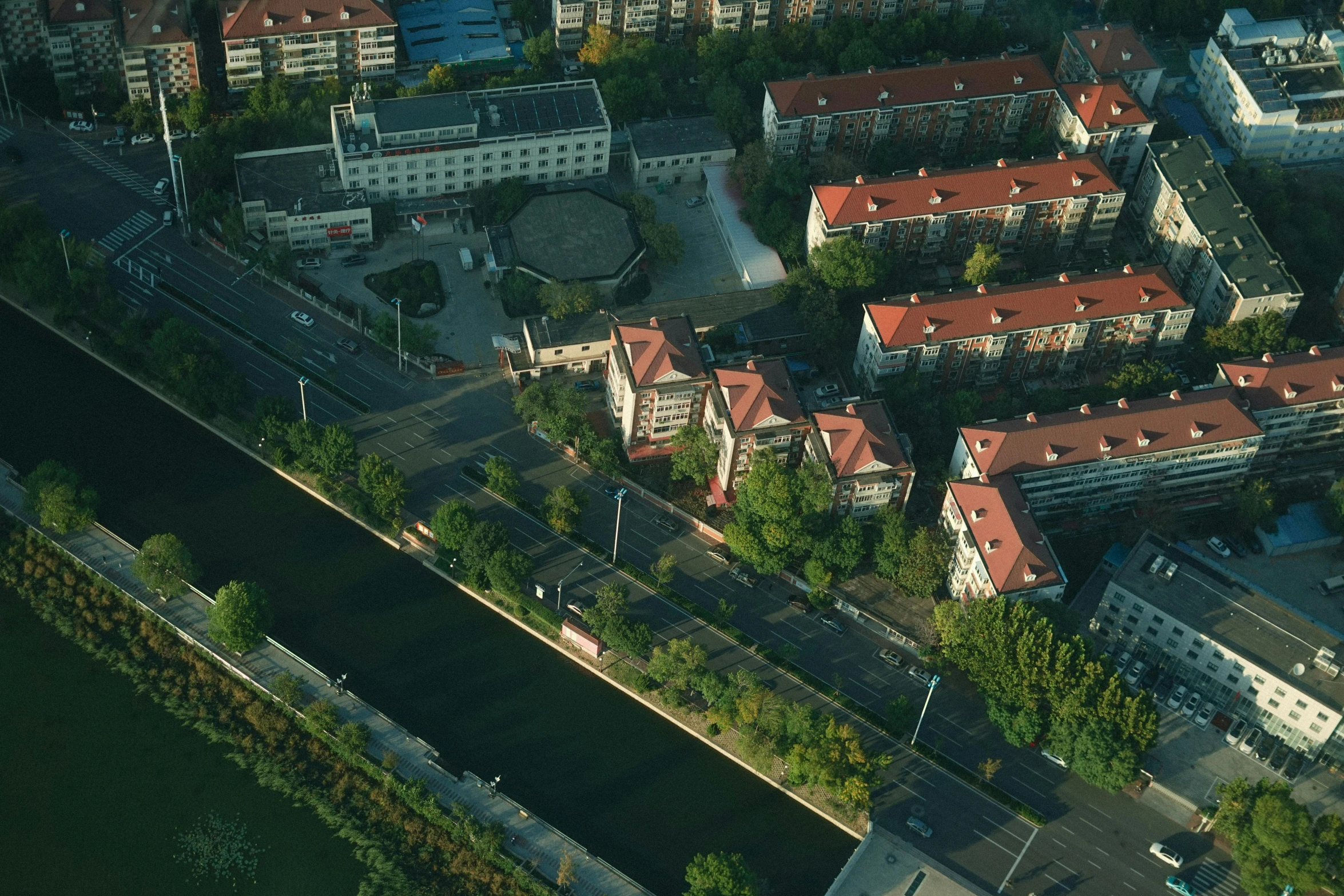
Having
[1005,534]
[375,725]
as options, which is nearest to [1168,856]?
[1005,534]

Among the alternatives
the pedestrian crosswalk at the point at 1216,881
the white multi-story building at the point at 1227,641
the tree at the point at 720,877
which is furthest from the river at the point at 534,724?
the white multi-story building at the point at 1227,641

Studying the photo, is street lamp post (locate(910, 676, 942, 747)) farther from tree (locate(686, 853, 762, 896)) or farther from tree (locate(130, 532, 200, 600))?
tree (locate(130, 532, 200, 600))

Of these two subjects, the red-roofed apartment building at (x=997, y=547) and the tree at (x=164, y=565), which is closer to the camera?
the red-roofed apartment building at (x=997, y=547)

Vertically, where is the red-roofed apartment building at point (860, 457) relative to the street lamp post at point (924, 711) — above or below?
above

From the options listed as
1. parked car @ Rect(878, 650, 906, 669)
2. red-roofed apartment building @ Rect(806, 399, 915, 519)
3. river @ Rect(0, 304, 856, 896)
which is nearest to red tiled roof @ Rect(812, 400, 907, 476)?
red-roofed apartment building @ Rect(806, 399, 915, 519)

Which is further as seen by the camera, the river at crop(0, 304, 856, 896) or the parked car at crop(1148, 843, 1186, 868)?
the river at crop(0, 304, 856, 896)

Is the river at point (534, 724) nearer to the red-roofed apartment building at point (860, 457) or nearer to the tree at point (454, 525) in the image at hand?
the tree at point (454, 525)
